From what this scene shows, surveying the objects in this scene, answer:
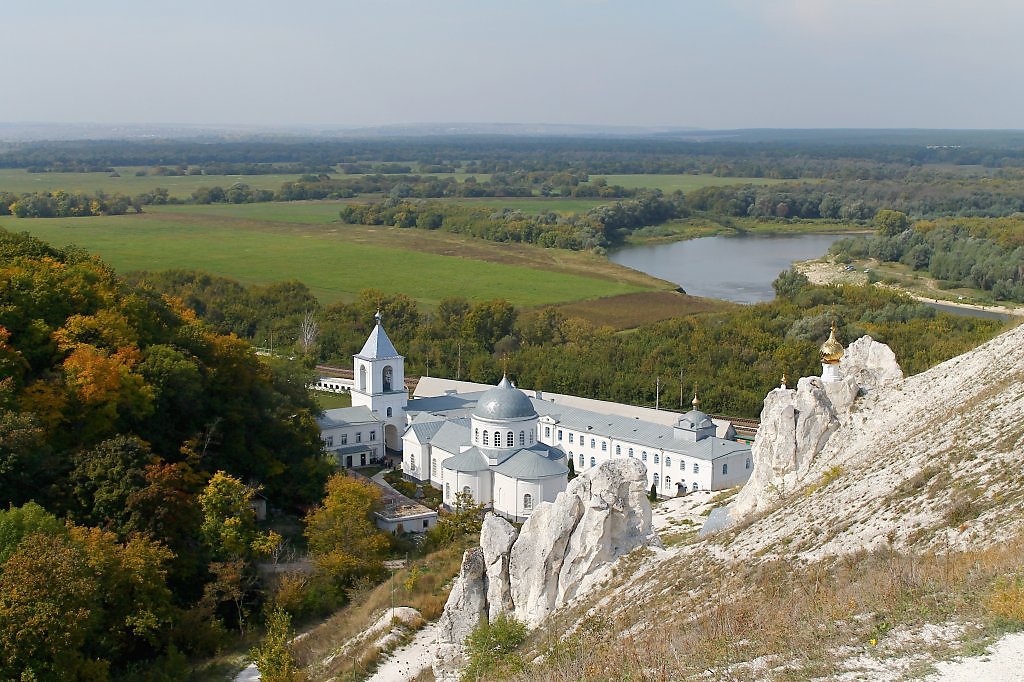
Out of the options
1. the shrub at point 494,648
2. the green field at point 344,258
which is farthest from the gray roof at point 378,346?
the green field at point 344,258

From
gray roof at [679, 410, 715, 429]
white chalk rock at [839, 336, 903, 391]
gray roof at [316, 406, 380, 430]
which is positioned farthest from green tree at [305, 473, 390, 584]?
gray roof at [679, 410, 715, 429]

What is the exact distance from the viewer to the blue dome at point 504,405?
37312 mm

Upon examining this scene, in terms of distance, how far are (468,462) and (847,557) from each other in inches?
890

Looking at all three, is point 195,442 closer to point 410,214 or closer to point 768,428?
point 768,428

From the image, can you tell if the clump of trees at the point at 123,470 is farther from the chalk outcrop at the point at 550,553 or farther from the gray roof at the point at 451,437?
the chalk outcrop at the point at 550,553

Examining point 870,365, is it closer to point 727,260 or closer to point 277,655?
point 277,655

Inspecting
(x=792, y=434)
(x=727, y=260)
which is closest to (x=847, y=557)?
(x=792, y=434)

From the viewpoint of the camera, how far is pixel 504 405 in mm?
37438

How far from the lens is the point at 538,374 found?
5141cm

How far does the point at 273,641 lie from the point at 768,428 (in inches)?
390

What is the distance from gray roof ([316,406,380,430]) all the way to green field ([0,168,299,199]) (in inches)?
3800

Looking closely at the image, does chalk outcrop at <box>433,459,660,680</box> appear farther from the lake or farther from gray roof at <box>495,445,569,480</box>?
the lake

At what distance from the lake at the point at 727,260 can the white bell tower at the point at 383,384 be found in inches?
1529

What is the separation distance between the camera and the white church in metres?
36.0
